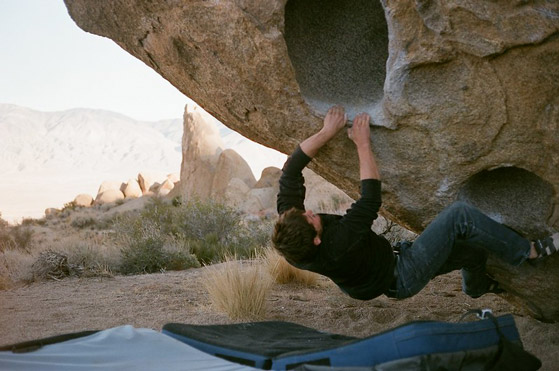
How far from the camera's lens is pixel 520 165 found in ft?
12.9

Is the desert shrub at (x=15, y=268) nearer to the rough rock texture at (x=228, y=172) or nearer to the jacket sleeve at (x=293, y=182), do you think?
the jacket sleeve at (x=293, y=182)

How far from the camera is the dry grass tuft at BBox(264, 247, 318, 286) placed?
23.4ft

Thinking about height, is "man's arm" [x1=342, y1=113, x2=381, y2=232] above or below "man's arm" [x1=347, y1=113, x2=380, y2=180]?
below

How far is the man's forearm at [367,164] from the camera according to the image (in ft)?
12.8

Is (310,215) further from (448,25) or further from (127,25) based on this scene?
(127,25)

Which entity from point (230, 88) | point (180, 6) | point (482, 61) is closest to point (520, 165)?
point (482, 61)

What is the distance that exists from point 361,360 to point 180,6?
8.05 ft

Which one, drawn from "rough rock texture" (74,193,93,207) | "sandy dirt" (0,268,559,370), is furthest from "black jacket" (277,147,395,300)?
"rough rock texture" (74,193,93,207)

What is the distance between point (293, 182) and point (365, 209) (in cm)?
55

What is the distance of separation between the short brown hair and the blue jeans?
64 cm

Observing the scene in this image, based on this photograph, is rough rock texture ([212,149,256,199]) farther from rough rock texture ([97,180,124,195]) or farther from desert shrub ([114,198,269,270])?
rough rock texture ([97,180,124,195])

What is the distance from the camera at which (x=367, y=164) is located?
395 cm

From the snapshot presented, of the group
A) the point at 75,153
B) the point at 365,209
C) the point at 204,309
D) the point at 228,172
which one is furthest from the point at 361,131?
the point at 75,153

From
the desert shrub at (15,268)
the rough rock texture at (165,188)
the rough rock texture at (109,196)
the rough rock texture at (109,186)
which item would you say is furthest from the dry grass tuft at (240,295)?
the rough rock texture at (109,186)
